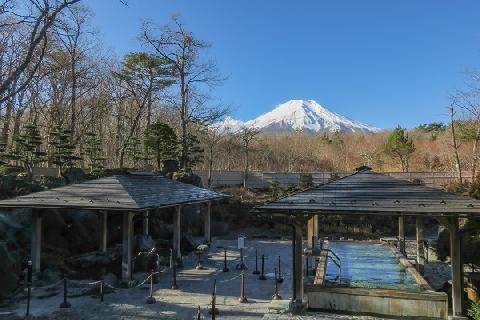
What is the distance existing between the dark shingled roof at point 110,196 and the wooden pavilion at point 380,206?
434 cm

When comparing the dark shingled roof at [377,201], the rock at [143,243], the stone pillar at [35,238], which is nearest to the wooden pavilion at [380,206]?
the dark shingled roof at [377,201]

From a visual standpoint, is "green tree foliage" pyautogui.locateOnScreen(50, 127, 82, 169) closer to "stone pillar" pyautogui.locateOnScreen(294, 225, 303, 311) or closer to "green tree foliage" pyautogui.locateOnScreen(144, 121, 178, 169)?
"green tree foliage" pyautogui.locateOnScreen(144, 121, 178, 169)

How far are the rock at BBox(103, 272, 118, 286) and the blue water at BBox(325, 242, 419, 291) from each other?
632 cm

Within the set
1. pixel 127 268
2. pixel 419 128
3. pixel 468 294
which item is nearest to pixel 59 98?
pixel 127 268

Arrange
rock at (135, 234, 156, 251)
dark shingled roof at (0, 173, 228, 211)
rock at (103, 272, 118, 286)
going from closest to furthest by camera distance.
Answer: dark shingled roof at (0, 173, 228, 211) → rock at (103, 272, 118, 286) → rock at (135, 234, 156, 251)

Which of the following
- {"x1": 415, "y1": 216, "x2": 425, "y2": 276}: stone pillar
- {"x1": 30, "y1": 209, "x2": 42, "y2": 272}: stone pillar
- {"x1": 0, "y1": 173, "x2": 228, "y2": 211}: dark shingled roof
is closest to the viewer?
{"x1": 0, "y1": 173, "x2": 228, "y2": 211}: dark shingled roof

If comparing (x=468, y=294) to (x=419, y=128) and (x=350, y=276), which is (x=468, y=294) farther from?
(x=419, y=128)

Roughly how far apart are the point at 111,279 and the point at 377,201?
8212 millimetres

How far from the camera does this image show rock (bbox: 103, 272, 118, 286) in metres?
12.0

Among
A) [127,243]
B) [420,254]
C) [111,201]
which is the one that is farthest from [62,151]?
[420,254]

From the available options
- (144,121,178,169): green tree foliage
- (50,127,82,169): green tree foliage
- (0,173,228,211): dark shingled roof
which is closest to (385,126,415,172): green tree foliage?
(144,121,178,169): green tree foliage

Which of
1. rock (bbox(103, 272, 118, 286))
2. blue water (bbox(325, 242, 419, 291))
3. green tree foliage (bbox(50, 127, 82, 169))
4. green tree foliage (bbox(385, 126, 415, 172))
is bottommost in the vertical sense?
rock (bbox(103, 272, 118, 286))

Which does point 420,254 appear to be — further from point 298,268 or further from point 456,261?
point 298,268

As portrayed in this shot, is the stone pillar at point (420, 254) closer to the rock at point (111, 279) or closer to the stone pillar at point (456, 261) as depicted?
the stone pillar at point (456, 261)
